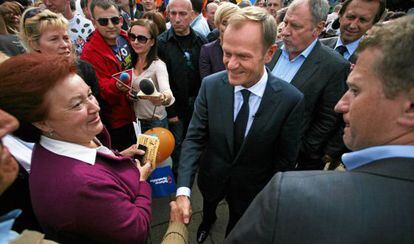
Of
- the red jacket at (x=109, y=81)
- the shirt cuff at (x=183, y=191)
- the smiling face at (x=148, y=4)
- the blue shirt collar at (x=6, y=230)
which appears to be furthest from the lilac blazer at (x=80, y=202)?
the smiling face at (x=148, y=4)

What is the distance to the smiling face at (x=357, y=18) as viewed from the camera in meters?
2.77

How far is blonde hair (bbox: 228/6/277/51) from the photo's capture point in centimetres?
178

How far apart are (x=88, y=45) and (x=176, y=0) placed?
1.49m

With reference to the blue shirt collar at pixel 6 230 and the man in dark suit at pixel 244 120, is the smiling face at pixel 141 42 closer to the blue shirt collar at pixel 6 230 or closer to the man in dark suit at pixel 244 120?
the man in dark suit at pixel 244 120

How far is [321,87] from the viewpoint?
2.39 m

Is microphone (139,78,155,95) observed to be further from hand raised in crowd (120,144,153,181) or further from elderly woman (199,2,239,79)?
elderly woman (199,2,239,79)

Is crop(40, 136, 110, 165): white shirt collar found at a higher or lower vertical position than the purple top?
higher

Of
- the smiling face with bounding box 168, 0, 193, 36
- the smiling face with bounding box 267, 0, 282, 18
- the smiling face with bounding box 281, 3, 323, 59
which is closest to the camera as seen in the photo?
the smiling face with bounding box 281, 3, 323, 59

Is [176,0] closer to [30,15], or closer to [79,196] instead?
[30,15]

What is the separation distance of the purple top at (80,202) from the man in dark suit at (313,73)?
1.83m

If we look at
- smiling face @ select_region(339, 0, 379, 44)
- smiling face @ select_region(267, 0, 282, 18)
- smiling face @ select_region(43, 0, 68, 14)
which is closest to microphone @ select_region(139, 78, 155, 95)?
smiling face @ select_region(339, 0, 379, 44)

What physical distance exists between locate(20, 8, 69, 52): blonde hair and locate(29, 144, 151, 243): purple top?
5.07ft

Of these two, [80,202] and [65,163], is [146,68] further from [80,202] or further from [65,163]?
[80,202]

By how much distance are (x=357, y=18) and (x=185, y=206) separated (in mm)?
2634
